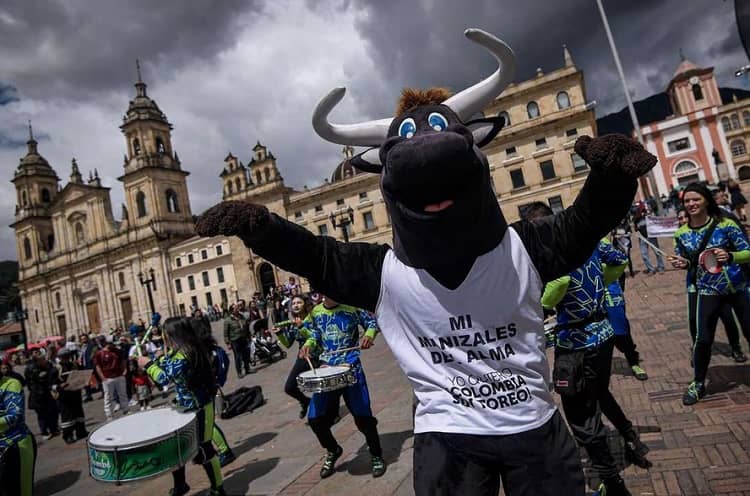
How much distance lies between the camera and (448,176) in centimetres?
159

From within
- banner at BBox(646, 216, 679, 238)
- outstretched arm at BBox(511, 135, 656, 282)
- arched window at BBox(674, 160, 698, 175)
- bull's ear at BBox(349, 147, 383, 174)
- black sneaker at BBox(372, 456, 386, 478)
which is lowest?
black sneaker at BBox(372, 456, 386, 478)

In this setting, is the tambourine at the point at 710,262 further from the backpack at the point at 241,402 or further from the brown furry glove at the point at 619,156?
the backpack at the point at 241,402

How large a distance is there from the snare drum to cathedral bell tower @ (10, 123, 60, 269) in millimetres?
65381

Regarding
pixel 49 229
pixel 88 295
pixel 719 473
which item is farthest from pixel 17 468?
pixel 49 229

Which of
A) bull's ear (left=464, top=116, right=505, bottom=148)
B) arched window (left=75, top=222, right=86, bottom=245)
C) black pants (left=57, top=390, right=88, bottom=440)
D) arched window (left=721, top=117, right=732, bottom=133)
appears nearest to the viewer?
bull's ear (left=464, top=116, right=505, bottom=148)

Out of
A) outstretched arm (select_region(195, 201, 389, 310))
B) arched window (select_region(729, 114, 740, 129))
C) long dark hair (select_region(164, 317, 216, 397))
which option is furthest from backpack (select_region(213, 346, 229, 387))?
arched window (select_region(729, 114, 740, 129))

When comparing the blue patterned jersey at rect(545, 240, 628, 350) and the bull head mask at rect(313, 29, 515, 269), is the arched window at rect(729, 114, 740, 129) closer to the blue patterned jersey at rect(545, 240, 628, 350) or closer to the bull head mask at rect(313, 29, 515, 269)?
the blue patterned jersey at rect(545, 240, 628, 350)

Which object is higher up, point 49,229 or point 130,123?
point 130,123

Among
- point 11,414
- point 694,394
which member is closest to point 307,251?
point 11,414

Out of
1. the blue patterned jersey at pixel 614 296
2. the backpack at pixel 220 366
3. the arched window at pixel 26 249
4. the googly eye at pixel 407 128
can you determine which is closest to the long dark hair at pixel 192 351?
the backpack at pixel 220 366

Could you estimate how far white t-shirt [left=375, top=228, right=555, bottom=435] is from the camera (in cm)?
165

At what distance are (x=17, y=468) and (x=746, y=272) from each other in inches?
246

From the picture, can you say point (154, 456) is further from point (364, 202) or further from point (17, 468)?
point (364, 202)

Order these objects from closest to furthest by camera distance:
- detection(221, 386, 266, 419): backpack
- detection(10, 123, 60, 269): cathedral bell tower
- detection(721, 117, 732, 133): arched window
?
detection(221, 386, 266, 419): backpack, detection(721, 117, 732, 133): arched window, detection(10, 123, 60, 269): cathedral bell tower
